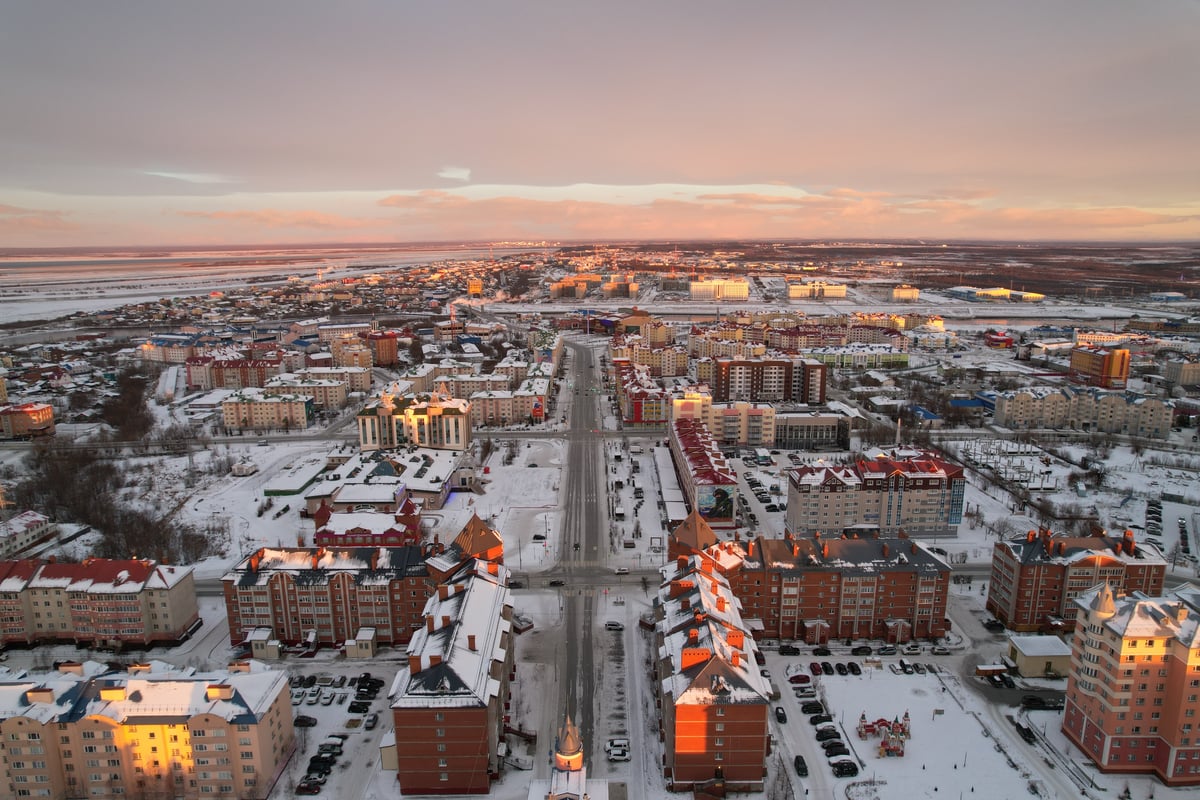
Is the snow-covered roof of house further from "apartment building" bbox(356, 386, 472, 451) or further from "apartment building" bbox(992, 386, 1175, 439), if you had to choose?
"apartment building" bbox(992, 386, 1175, 439)

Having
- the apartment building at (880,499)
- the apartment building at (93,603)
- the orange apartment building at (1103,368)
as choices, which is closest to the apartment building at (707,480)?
the apartment building at (880,499)

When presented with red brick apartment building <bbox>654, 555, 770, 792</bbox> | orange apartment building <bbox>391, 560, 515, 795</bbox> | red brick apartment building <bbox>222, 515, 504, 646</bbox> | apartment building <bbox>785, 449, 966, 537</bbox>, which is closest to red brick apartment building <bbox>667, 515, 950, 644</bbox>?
red brick apartment building <bbox>654, 555, 770, 792</bbox>

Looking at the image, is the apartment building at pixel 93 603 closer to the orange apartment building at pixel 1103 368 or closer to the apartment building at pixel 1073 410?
the apartment building at pixel 1073 410

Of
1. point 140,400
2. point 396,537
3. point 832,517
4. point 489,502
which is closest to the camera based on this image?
point 396,537

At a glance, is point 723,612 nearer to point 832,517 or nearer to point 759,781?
point 759,781

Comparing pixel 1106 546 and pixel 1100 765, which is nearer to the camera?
pixel 1100 765

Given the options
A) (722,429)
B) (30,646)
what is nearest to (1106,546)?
(722,429)
